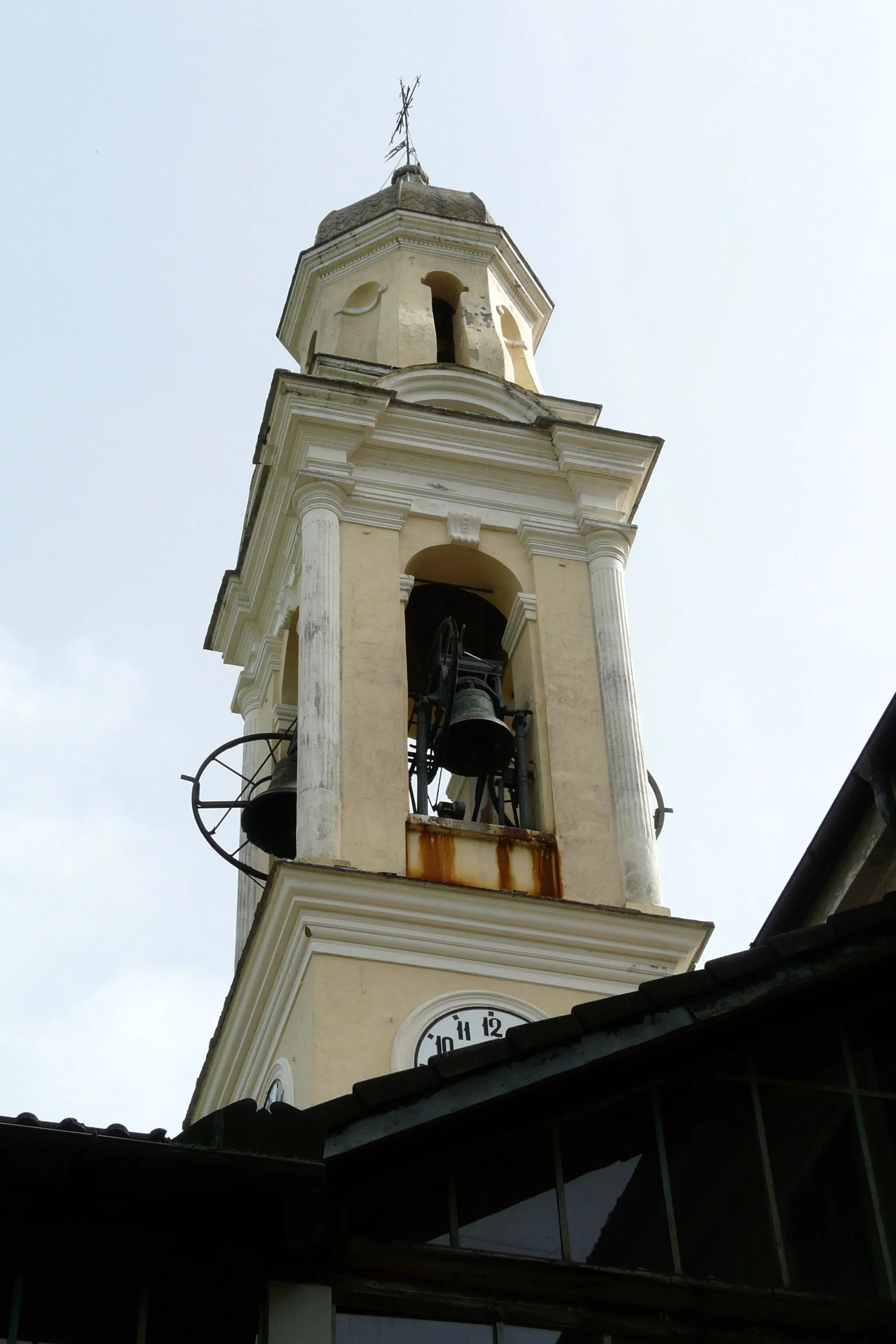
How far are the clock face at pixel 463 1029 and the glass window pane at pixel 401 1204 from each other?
7.29 metres

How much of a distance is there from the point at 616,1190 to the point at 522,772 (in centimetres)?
972

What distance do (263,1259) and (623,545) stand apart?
13.0m

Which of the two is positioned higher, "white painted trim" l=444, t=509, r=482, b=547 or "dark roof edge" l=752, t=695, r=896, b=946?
"white painted trim" l=444, t=509, r=482, b=547

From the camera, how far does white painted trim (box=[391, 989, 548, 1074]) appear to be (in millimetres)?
16938

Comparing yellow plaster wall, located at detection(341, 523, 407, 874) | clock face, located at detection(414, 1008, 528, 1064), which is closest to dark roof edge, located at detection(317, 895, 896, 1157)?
clock face, located at detection(414, 1008, 528, 1064)

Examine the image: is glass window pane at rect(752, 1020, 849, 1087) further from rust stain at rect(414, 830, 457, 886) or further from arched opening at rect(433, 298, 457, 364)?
arched opening at rect(433, 298, 457, 364)

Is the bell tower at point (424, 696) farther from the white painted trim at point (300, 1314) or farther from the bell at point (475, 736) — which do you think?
the white painted trim at point (300, 1314)

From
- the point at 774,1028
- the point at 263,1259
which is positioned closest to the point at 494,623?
the point at 774,1028

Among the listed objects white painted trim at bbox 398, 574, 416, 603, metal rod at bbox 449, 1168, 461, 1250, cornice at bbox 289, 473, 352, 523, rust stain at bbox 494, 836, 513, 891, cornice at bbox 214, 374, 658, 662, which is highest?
cornice at bbox 214, 374, 658, 662

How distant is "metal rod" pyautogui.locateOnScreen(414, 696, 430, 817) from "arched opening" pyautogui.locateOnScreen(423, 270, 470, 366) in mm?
5556

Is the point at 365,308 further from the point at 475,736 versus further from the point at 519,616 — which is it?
the point at 475,736

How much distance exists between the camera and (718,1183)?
33.3 ft

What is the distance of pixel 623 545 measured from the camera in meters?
21.6

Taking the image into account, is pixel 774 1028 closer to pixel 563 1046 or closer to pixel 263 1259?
pixel 563 1046
